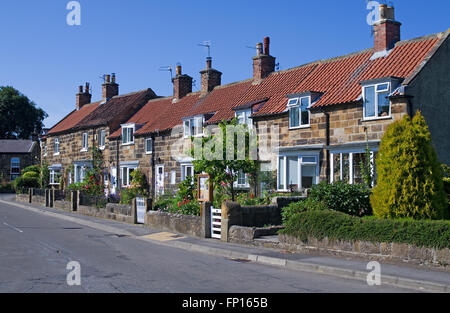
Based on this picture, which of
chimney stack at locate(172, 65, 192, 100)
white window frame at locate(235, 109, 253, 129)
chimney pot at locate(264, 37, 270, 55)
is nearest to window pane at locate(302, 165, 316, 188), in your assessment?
white window frame at locate(235, 109, 253, 129)

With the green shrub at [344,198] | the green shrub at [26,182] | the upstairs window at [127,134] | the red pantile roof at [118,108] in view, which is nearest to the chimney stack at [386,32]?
the green shrub at [344,198]

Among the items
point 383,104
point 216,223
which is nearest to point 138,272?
point 216,223

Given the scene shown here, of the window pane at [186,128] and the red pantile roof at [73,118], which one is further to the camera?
the red pantile roof at [73,118]

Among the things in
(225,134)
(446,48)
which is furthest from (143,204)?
(446,48)

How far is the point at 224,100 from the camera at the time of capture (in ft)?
105

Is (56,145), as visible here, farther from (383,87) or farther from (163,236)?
(383,87)

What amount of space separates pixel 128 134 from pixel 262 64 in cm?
1270

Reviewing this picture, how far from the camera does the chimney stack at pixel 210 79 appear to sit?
117 feet

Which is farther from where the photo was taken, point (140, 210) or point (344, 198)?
point (140, 210)

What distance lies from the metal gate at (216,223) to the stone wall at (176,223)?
1.37 ft

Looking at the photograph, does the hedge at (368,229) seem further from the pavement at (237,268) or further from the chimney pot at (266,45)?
the chimney pot at (266,45)

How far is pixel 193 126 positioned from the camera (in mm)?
31875

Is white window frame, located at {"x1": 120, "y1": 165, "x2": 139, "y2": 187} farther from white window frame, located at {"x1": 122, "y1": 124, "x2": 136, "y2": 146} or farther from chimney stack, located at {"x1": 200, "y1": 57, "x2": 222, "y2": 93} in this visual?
chimney stack, located at {"x1": 200, "y1": 57, "x2": 222, "y2": 93}
